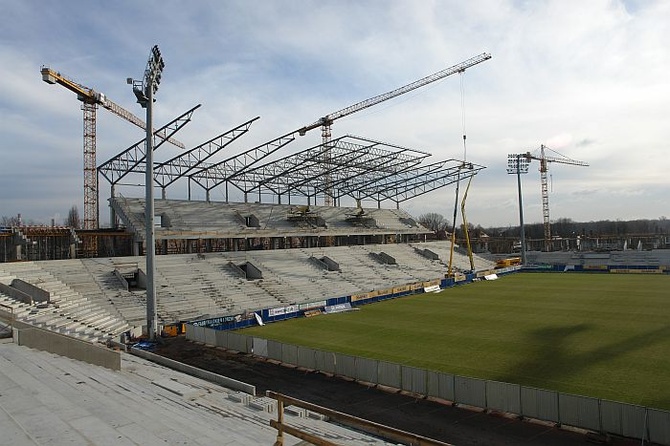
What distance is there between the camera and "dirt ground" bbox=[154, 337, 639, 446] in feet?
43.7

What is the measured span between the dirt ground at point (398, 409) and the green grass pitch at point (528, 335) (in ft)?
11.3

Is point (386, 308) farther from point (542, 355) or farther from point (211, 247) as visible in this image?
point (211, 247)

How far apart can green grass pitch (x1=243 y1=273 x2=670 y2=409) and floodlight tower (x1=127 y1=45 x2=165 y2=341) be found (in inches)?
245

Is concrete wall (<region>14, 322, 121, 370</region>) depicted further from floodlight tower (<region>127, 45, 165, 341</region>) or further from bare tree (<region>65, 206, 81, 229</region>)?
bare tree (<region>65, 206, 81, 229</region>)

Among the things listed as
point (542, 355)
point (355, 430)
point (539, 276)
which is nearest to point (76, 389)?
point (355, 430)

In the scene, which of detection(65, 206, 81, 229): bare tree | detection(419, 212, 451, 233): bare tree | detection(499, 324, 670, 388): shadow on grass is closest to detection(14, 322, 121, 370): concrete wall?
detection(499, 324, 670, 388): shadow on grass

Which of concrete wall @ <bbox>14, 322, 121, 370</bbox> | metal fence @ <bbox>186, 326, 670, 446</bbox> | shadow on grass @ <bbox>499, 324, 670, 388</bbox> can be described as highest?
concrete wall @ <bbox>14, 322, 121, 370</bbox>

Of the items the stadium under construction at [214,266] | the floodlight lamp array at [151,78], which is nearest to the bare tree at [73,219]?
the stadium under construction at [214,266]

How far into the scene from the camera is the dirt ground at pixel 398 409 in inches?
524

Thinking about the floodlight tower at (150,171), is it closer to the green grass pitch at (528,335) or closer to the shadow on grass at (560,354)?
the green grass pitch at (528,335)

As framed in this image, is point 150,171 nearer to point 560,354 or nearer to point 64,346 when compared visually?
point 64,346

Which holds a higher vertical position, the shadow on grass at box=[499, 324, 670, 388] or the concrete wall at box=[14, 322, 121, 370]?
the concrete wall at box=[14, 322, 121, 370]

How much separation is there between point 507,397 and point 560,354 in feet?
26.8

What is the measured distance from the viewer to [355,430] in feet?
42.6
